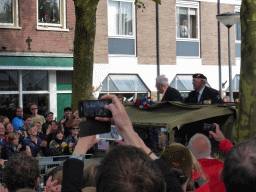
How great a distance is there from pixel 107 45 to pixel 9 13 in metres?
4.14

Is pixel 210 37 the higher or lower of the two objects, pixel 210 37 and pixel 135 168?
the higher

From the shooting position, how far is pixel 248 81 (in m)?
6.26

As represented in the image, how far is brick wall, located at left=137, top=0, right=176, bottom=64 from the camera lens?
59.8 feet

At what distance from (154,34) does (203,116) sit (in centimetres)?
1258

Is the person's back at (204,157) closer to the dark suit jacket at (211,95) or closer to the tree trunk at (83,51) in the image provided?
the dark suit jacket at (211,95)

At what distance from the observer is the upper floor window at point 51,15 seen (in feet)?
52.8

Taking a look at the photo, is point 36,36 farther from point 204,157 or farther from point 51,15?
point 204,157

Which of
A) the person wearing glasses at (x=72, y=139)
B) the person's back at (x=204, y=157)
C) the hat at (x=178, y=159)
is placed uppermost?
the hat at (x=178, y=159)

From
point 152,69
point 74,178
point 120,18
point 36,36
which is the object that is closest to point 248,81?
point 74,178

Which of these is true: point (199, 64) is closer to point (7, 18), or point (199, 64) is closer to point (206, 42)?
point (206, 42)

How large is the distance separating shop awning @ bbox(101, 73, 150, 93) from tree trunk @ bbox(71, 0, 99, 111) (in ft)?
20.2

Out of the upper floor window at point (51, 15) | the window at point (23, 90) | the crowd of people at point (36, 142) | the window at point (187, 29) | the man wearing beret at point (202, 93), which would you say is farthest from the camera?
the window at point (187, 29)

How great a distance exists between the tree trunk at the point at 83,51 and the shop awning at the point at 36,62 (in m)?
4.93

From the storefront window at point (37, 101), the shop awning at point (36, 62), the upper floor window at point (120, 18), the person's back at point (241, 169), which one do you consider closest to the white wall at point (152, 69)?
the upper floor window at point (120, 18)
